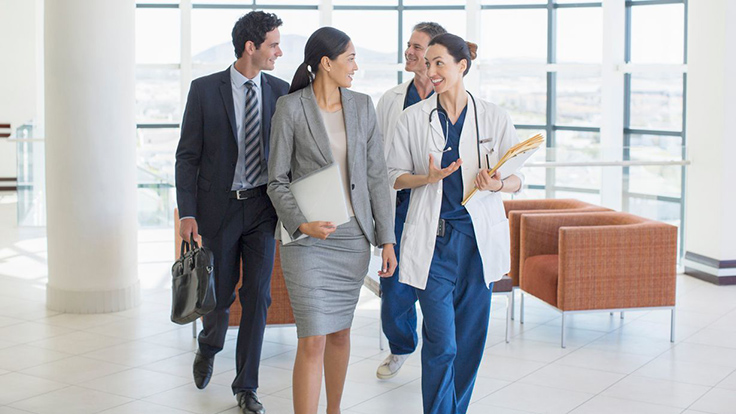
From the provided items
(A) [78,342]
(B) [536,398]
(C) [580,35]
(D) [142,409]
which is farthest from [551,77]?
(D) [142,409]

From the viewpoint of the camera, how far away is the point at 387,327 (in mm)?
5094

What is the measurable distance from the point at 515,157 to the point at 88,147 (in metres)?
3.84

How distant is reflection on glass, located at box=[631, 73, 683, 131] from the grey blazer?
349 inches

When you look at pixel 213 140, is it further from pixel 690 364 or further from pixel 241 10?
pixel 241 10

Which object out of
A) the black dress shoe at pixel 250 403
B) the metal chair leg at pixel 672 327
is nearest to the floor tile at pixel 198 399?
the black dress shoe at pixel 250 403

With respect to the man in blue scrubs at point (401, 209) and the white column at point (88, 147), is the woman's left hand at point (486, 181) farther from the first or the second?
the white column at point (88, 147)

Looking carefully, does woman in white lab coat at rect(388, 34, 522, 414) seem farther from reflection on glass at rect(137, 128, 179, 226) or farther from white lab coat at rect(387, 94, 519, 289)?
reflection on glass at rect(137, 128, 179, 226)

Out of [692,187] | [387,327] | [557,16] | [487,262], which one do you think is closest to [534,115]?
[557,16]

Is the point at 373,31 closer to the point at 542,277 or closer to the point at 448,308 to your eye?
the point at 542,277

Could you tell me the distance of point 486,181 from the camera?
12.3ft

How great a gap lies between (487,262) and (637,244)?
2.30 metres

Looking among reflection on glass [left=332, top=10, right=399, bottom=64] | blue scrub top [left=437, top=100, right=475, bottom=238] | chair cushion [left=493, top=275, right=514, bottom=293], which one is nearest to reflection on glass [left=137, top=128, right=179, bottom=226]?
reflection on glass [left=332, top=10, right=399, bottom=64]

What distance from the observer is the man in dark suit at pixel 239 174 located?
14.7 feet

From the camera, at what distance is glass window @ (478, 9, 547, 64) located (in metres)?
14.3
